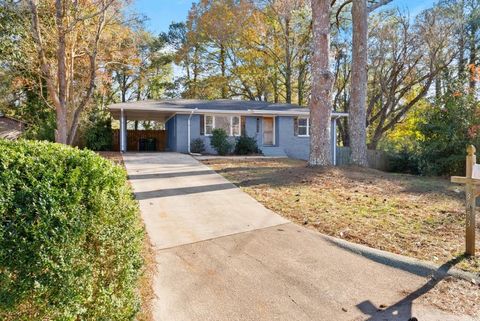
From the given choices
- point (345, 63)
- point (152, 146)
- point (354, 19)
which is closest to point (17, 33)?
point (152, 146)

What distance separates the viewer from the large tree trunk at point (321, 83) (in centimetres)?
1026

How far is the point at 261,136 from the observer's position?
1927 cm

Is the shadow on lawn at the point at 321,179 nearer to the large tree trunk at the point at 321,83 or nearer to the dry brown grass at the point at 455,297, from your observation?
the large tree trunk at the point at 321,83

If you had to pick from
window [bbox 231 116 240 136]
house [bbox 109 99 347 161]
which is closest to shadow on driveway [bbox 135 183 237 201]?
house [bbox 109 99 347 161]

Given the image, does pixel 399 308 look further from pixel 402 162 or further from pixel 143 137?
pixel 143 137

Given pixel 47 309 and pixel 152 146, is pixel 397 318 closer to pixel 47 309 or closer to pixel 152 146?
pixel 47 309

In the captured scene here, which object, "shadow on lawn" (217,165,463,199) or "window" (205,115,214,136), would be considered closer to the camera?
"shadow on lawn" (217,165,463,199)

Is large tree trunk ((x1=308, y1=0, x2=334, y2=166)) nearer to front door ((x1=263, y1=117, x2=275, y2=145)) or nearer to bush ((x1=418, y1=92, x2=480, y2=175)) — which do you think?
bush ((x1=418, y1=92, x2=480, y2=175))

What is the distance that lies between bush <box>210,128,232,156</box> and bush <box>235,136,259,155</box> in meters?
0.71

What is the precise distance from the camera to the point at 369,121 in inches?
1033

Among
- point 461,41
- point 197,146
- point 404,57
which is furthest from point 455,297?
point 404,57

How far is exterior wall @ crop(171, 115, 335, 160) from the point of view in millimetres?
17922

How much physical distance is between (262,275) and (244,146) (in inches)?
558

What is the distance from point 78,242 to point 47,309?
40 centimetres
